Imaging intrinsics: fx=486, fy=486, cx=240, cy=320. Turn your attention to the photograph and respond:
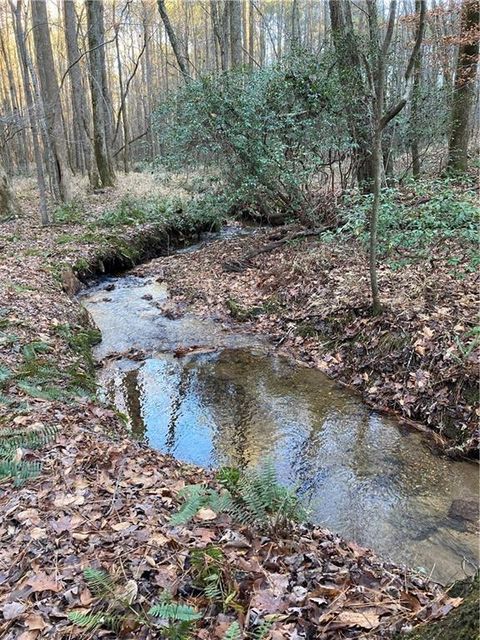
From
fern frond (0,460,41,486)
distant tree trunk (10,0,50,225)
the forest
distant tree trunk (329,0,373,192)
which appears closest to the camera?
the forest

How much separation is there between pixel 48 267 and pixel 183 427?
20.1 feet

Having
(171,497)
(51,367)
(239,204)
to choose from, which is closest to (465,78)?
(239,204)

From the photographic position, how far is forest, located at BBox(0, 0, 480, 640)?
2689 millimetres

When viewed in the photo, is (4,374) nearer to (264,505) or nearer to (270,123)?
(264,505)

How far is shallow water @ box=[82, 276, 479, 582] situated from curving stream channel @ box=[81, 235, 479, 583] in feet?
0.04

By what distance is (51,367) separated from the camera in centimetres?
613

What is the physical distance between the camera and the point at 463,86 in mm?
12320

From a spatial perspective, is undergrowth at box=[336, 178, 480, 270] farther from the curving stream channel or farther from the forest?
the curving stream channel

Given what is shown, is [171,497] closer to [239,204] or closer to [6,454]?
[6,454]

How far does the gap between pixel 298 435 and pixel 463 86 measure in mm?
10995

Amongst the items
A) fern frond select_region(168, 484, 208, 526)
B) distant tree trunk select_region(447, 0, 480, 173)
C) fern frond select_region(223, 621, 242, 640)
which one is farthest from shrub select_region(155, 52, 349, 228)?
fern frond select_region(223, 621, 242, 640)

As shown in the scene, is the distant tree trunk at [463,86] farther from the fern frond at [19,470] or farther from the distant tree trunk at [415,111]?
the fern frond at [19,470]

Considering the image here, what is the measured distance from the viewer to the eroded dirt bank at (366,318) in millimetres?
5836

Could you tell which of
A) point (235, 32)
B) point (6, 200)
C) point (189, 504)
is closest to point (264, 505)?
point (189, 504)
